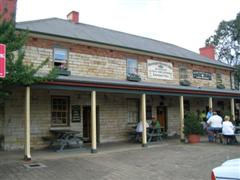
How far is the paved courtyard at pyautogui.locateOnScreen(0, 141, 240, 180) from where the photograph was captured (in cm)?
846

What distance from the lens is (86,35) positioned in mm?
16297

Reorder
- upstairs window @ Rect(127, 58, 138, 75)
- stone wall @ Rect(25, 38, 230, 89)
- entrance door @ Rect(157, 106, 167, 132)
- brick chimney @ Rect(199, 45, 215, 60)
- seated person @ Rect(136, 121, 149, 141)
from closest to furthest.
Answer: stone wall @ Rect(25, 38, 230, 89), seated person @ Rect(136, 121, 149, 141), upstairs window @ Rect(127, 58, 138, 75), entrance door @ Rect(157, 106, 167, 132), brick chimney @ Rect(199, 45, 215, 60)

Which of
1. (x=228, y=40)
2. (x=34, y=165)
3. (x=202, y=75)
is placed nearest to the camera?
(x=34, y=165)

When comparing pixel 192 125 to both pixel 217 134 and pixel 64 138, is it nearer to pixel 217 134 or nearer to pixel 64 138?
pixel 217 134

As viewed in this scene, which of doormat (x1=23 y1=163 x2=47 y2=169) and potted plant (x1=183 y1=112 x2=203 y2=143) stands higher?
potted plant (x1=183 y1=112 x2=203 y2=143)

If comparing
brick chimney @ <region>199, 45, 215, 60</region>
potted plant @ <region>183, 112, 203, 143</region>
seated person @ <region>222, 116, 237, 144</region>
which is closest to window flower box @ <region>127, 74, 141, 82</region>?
potted plant @ <region>183, 112, 203, 143</region>

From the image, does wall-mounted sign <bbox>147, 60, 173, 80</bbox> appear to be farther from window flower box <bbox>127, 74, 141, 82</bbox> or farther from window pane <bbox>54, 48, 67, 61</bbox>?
window pane <bbox>54, 48, 67, 61</bbox>

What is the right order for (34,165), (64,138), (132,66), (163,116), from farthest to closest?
(163,116), (132,66), (64,138), (34,165)

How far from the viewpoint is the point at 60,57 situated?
1455 cm

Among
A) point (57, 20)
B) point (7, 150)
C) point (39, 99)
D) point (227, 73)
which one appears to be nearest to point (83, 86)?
point (39, 99)

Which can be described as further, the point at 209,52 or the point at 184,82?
the point at 209,52

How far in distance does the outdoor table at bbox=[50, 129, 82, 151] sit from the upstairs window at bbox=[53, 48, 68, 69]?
9.97ft

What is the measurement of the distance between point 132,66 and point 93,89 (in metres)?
5.29

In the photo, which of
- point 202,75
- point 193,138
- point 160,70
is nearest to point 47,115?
point 193,138
